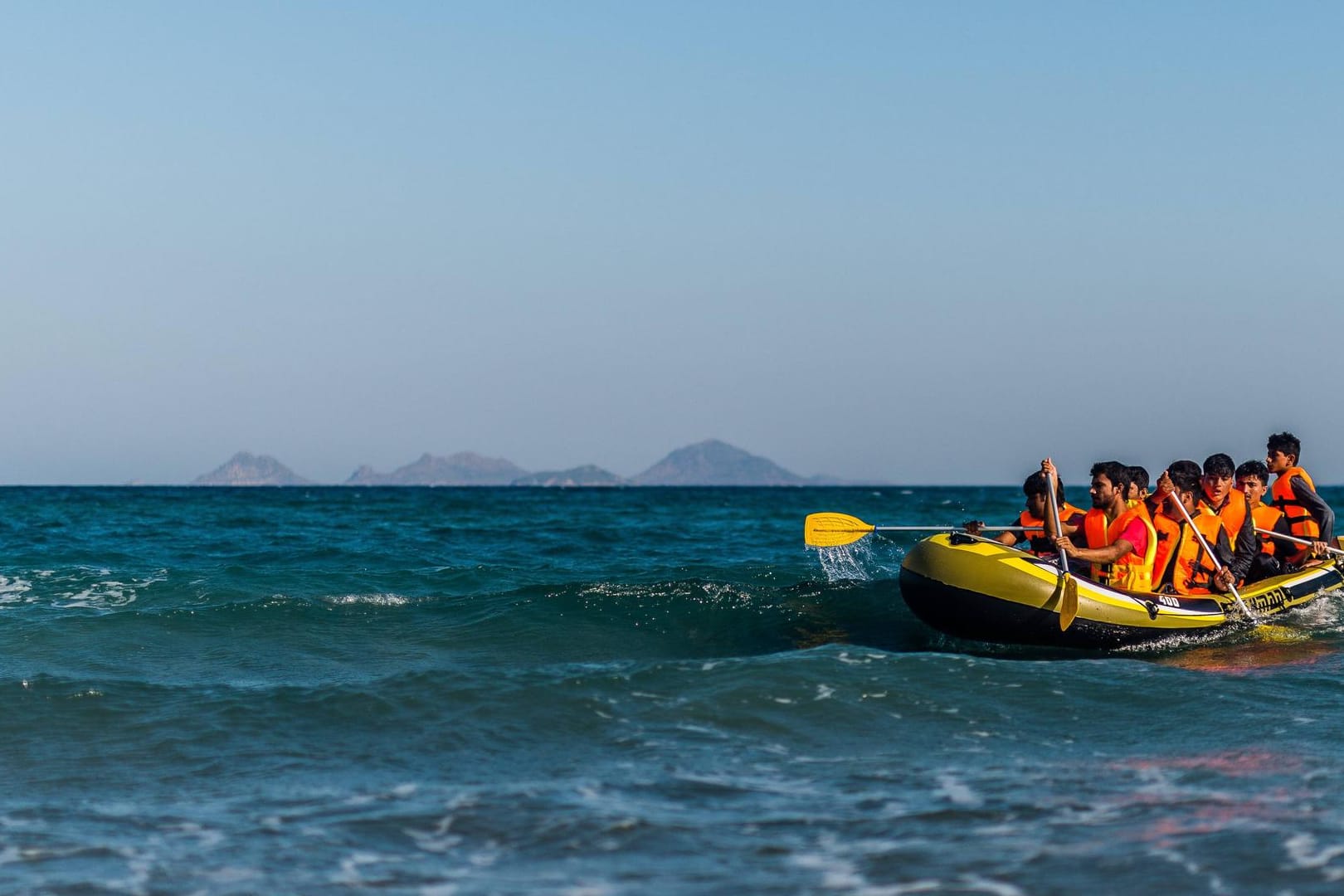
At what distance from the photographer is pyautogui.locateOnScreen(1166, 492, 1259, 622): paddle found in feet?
37.2

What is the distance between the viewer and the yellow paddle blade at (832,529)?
494 inches

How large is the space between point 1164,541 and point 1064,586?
74.5 inches

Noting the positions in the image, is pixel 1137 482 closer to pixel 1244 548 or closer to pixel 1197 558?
pixel 1197 558

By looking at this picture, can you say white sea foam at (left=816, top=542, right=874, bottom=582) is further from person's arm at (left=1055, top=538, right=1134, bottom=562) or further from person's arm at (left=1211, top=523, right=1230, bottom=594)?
person's arm at (left=1055, top=538, right=1134, bottom=562)

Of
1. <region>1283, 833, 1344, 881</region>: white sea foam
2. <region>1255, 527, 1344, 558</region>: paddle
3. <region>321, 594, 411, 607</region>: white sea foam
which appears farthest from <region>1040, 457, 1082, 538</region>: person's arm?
<region>321, 594, 411, 607</region>: white sea foam

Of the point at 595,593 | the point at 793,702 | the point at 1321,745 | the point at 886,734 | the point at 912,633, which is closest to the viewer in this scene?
the point at 1321,745

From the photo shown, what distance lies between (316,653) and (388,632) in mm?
1338

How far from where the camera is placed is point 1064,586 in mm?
10453

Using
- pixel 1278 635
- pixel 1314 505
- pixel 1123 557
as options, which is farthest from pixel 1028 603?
pixel 1314 505

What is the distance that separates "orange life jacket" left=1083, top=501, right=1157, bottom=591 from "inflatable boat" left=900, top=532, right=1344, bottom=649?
0.19m

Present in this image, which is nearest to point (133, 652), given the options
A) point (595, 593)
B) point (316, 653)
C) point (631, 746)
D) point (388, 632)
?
point (316, 653)

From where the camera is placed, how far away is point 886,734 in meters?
7.82

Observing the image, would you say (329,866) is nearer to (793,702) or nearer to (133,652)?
(793,702)

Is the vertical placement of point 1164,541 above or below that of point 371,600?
above
